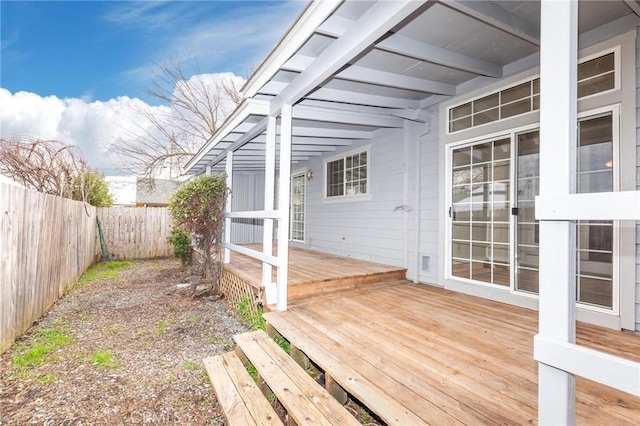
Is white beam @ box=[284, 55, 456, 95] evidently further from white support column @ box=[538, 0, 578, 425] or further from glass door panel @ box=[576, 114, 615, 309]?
white support column @ box=[538, 0, 578, 425]

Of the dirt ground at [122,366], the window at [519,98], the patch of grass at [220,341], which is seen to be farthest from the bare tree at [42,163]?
the window at [519,98]

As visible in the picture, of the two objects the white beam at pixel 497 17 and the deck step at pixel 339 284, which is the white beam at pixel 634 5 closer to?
the white beam at pixel 497 17

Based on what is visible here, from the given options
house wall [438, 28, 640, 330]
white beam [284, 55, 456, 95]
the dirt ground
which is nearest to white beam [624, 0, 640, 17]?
house wall [438, 28, 640, 330]

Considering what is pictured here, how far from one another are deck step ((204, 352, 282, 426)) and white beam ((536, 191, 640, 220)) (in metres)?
1.88

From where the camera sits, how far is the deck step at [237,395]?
1940 millimetres

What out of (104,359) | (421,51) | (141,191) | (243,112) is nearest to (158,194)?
(141,191)

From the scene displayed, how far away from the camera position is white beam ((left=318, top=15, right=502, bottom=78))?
2.40m

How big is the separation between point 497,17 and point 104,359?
4750 millimetres

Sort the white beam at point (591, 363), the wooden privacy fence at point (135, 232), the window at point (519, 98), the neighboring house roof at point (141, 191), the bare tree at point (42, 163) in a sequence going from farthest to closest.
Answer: the neighboring house roof at point (141, 191), the wooden privacy fence at point (135, 232), the bare tree at point (42, 163), the window at point (519, 98), the white beam at point (591, 363)

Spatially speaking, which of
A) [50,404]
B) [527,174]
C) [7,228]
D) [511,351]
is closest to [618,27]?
[527,174]

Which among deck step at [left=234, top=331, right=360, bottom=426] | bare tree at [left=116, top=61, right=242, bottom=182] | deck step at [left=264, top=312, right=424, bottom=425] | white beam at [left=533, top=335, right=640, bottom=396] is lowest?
deck step at [left=234, top=331, right=360, bottom=426]

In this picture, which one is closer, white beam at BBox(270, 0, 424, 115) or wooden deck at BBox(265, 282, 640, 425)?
wooden deck at BBox(265, 282, 640, 425)

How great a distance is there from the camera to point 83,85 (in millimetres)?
18203

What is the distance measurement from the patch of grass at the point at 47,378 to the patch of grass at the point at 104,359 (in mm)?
314
